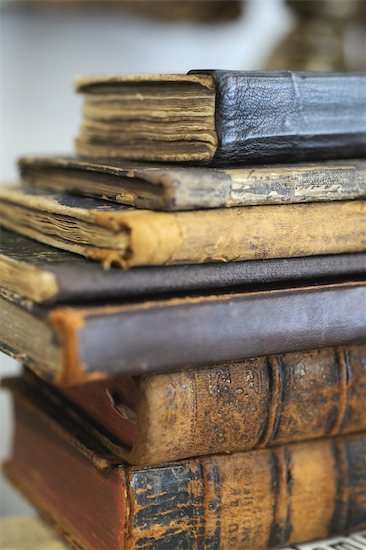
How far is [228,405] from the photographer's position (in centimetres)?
63

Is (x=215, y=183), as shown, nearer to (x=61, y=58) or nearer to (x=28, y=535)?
(x=28, y=535)

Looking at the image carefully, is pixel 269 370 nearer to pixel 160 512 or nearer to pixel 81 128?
pixel 160 512

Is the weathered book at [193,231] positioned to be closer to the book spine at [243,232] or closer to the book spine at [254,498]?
the book spine at [243,232]

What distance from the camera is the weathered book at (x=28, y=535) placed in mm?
777

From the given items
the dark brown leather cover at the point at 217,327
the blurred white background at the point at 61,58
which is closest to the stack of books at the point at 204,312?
the dark brown leather cover at the point at 217,327

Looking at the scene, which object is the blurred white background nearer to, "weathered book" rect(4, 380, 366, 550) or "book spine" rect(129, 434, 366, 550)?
"weathered book" rect(4, 380, 366, 550)

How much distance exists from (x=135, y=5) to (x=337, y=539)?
76cm

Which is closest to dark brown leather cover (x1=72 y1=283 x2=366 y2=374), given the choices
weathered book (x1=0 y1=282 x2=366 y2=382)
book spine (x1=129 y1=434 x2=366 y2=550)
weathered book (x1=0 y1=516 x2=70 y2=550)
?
weathered book (x1=0 y1=282 x2=366 y2=382)

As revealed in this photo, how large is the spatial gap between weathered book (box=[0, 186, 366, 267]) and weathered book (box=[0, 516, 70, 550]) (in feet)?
0.97

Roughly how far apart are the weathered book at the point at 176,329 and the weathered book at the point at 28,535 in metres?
0.25

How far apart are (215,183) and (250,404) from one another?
0.58 ft

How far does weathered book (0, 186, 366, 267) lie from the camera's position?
56 cm

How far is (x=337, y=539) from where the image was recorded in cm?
73

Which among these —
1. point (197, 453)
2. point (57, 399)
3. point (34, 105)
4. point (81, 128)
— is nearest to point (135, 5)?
point (34, 105)
